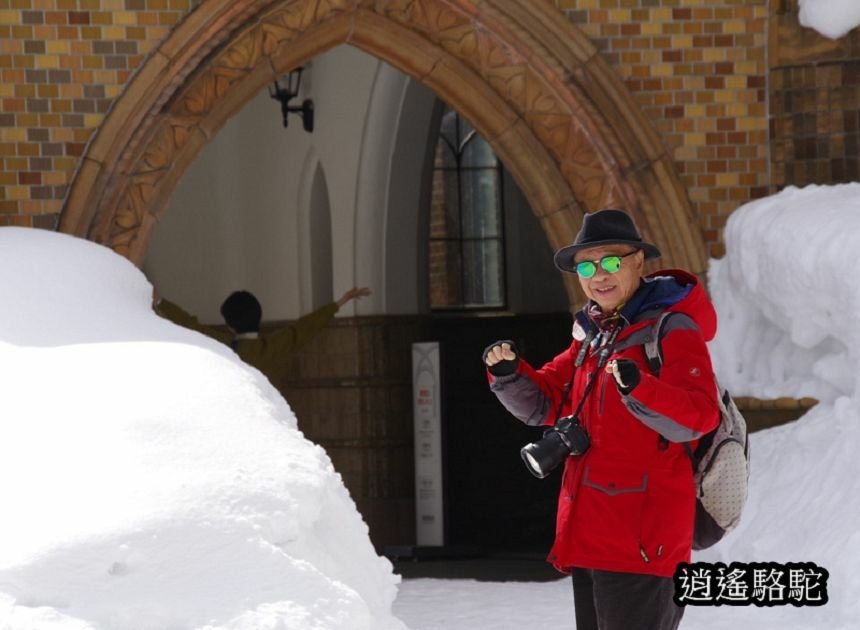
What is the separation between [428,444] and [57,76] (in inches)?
152

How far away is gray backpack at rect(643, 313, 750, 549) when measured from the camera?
12.2 ft

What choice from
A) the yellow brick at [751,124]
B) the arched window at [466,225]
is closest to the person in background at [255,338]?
the yellow brick at [751,124]

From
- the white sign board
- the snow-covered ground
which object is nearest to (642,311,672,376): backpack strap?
the snow-covered ground

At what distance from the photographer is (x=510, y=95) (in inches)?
303

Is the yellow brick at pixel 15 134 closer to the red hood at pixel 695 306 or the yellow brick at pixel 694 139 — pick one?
the yellow brick at pixel 694 139

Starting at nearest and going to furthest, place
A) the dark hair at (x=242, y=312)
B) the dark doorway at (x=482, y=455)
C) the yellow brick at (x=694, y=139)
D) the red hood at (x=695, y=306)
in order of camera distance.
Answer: the red hood at (x=695, y=306)
the dark hair at (x=242, y=312)
the yellow brick at (x=694, y=139)
the dark doorway at (x=482, y=455)

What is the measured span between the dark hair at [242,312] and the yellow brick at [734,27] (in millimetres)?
2418

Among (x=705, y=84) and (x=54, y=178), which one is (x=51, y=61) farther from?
(x=705, y=84)

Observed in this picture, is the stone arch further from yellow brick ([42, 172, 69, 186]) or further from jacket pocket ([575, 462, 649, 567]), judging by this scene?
jacket pocket ([575, 462, 649, 567])

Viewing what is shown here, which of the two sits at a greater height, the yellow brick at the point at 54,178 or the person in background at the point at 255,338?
the yellow brick at the point at 54,178

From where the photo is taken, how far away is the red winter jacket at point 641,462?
3.68 m

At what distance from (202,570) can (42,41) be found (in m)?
4.24

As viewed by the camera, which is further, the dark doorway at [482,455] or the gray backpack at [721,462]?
the dark doorway at [482,455]

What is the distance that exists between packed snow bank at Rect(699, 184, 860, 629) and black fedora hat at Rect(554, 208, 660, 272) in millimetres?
2242
